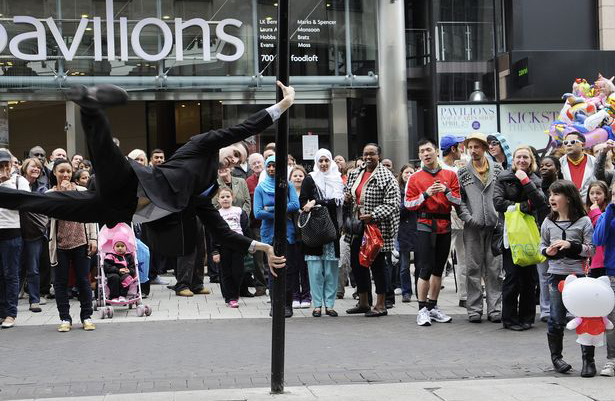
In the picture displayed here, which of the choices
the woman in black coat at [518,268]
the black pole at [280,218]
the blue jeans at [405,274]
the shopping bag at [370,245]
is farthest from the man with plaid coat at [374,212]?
the black pole at [280,218]

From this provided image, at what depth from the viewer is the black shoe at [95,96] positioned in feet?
19.0

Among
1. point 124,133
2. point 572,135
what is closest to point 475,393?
point 572,135

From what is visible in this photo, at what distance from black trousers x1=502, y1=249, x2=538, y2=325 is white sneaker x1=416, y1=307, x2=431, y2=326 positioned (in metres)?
0.85

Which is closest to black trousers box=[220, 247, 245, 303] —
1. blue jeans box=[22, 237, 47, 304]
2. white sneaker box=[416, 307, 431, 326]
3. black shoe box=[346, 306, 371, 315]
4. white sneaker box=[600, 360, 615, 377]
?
black shoe box=[346, 306, 371, 315]

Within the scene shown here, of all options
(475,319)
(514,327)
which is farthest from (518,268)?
(475,319)

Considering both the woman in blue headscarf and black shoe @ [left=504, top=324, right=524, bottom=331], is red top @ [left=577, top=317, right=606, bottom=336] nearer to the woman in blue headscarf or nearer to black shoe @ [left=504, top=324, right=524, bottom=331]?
black shoe @ [left=504, top=324, right=524, bottom=331]

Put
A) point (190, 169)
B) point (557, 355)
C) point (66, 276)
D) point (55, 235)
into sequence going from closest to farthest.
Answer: point (190, 169)
point (557, 355)
point (66, 276)
point (55, 235)

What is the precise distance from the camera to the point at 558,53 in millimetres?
21297

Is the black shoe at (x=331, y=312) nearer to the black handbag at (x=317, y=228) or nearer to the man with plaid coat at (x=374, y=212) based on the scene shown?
the man with plaid coat at (x=374, y=212)

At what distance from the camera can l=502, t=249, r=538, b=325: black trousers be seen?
32.7ft

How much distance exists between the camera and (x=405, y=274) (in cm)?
1244

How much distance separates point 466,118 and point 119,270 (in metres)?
12.2

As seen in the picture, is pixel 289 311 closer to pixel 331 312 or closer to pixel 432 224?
pixel 331 312

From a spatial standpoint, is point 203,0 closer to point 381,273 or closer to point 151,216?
point 381,273
